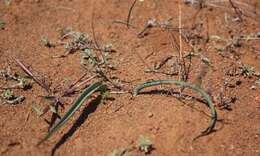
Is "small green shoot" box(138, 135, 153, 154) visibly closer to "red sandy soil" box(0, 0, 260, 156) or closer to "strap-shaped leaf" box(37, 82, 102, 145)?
"red sandy soil" box(0, 0, 260, 156)

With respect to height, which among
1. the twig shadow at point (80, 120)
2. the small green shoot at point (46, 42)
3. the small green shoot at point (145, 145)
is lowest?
the small green shoot at point (145, 145)

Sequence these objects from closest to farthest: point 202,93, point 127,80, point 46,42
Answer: point 202,93 → point 127,80 → point 46,42

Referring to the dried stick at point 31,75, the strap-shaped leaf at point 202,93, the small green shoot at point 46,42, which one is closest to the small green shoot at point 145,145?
the strap-shaped leaf at point 202,93

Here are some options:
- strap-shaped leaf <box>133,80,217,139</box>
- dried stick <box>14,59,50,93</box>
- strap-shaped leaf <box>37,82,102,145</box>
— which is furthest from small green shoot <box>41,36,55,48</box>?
strap-shaped leaf <box>133,80,217,139</box>

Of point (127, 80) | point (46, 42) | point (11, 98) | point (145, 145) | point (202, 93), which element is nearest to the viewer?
point (145, 145)

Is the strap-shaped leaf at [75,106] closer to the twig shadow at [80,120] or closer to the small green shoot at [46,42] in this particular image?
the twig shadow at [80,120]

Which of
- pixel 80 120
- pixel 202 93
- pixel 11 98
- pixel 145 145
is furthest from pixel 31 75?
pixel 202 93

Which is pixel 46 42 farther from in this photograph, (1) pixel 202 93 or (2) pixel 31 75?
(1) pixel 202 93

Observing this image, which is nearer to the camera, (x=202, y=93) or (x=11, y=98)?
(x=202, y=93)
